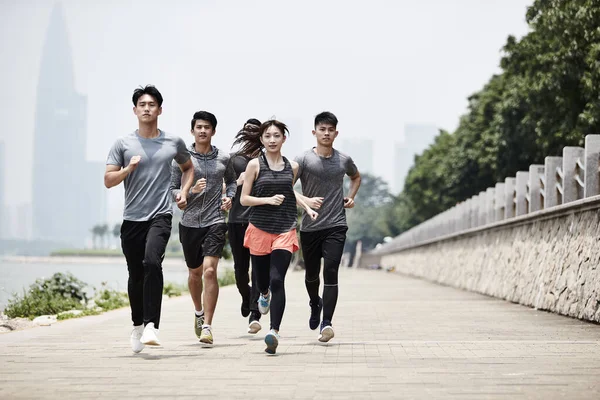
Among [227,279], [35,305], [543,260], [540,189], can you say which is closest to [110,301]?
[35,305]

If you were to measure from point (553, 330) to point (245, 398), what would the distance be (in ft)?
19.3

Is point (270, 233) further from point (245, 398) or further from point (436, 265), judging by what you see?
point (436, 265)

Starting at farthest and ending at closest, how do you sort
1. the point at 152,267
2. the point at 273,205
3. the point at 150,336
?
the point at 273,205, the point at 152,267, the point at 150,336

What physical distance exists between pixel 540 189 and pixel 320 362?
394 inches

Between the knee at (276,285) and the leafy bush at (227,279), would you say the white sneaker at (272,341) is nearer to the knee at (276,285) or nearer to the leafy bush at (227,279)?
the knee at (276,285)

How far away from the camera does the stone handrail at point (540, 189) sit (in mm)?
13281

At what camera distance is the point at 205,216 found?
9438 millimetres

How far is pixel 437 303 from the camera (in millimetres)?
17547

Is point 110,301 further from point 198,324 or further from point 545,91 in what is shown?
point 545,91

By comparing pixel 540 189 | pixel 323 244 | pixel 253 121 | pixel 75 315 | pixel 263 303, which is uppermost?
pixel 253 121

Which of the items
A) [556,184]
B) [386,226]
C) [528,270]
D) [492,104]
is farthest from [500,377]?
[386,226]

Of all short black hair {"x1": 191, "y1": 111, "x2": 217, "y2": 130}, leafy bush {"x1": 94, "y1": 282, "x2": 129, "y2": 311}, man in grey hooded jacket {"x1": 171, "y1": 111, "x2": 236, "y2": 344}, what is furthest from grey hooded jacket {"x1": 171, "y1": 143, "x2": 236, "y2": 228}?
leafy bush {"x1": 94, "y1": 282, "x2": 129, "y2": 311}

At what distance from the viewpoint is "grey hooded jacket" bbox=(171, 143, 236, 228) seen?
9.44m

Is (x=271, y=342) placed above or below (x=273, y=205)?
below
